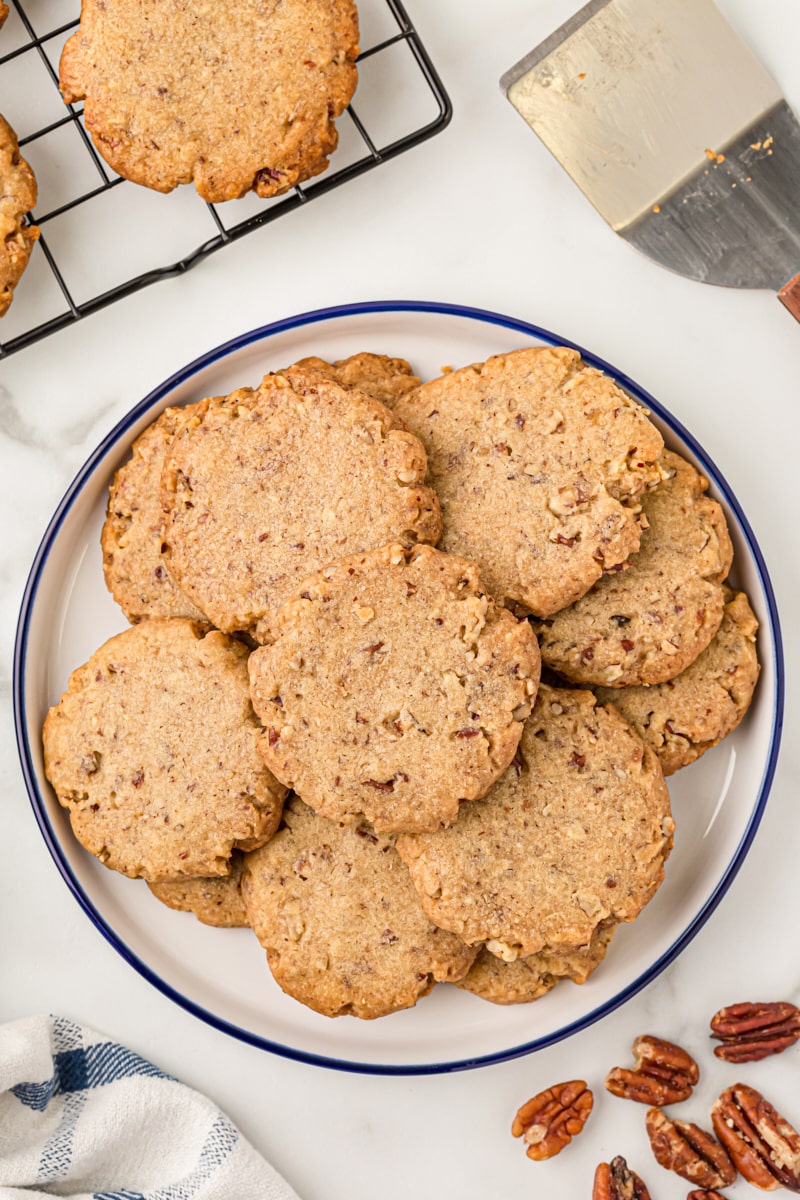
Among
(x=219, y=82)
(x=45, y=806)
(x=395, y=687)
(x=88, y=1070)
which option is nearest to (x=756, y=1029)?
(x=395, y=687)

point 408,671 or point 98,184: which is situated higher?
point 98,184

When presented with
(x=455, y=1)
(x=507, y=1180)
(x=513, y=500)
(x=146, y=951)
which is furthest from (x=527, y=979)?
(x=455, y=1)

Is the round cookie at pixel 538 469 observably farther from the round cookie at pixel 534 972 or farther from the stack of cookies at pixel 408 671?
the round cookie at pixel 534 972

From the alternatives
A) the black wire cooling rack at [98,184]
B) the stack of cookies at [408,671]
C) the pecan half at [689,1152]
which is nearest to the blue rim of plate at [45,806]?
the stack of cookies at [408,671]

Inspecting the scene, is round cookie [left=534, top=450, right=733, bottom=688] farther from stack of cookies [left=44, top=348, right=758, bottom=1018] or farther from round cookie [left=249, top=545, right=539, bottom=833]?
round cookie [left=249, top=545, right=539, bottom=833]

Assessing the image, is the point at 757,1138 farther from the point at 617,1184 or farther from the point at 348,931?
the point at 348,931

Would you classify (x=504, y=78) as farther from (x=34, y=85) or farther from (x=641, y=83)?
(x=34, y=85)
